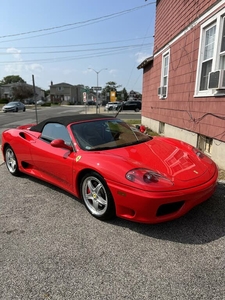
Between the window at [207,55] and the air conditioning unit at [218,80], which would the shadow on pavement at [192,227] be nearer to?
the air conditioning unit at [218,80]

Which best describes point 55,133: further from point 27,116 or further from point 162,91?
point 27,116

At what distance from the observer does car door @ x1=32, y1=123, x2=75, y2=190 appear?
11.0 feet

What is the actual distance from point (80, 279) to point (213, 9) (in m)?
5.98

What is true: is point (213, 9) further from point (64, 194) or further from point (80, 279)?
point (80, 279)

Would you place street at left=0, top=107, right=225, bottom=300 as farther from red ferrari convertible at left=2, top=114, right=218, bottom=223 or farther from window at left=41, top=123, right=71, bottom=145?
window at left=41, top=123, right=71, bottom=145

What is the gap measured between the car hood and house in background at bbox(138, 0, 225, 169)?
1960mm

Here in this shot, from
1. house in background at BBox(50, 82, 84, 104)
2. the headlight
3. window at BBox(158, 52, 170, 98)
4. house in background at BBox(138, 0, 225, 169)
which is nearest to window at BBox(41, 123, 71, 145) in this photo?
the headlight

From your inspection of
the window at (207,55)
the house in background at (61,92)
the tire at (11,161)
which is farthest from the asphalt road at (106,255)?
the house in background at (61,92)

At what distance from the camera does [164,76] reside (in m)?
9.25

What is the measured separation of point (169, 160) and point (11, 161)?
3.28 m

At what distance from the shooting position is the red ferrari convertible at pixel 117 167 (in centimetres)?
256

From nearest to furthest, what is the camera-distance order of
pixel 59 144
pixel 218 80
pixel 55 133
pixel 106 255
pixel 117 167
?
pixel 106 255 → pixel 117 167 → pixel 59 144 → pixel 55 133 → pixel 218 80

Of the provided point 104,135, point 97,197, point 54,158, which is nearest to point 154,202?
point 97,197

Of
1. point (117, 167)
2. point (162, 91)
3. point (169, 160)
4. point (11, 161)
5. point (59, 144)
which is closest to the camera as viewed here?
point (117, 167)
